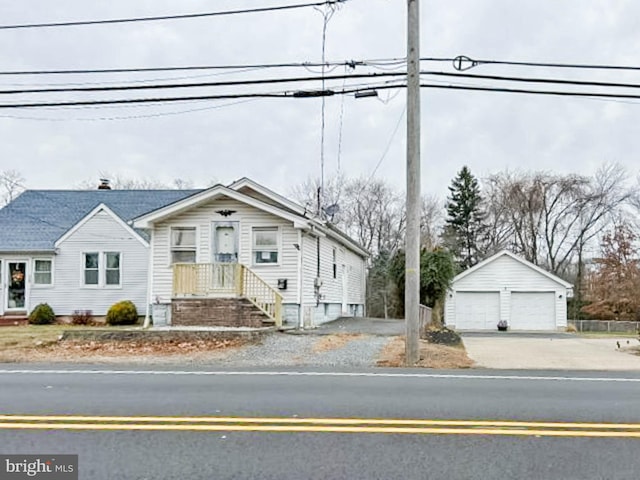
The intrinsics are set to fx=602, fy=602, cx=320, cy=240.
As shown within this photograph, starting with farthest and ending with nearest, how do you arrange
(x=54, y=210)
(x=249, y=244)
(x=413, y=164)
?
(x=54, y=210)
(x=249, y=244)
(x=413, y=164)

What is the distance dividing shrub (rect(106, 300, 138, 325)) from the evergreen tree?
34908mm

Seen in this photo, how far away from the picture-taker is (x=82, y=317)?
22.1 m

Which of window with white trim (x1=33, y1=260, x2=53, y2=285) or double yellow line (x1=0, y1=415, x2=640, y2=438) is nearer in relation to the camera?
double yellow line (x1=0, y1=415, x2=640, y2=438)

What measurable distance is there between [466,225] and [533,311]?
1954 cm

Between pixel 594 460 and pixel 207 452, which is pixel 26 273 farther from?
pixel 594 460

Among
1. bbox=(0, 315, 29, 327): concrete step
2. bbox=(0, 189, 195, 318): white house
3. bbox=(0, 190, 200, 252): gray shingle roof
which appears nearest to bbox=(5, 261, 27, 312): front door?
bbox=(0, 189, 195, 318): white house

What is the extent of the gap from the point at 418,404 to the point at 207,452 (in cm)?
298

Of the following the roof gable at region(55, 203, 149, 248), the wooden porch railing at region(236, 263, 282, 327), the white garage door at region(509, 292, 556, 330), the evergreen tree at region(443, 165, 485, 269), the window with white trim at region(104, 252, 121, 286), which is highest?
the evergreen tree at region(443, 165, 485, 269)

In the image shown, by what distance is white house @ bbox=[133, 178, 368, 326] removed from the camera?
702 inches

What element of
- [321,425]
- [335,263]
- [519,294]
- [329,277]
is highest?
[335,263]

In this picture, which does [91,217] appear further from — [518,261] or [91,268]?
[518,261]

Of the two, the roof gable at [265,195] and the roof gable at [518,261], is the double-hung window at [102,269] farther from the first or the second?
the roof gable at [518,261]

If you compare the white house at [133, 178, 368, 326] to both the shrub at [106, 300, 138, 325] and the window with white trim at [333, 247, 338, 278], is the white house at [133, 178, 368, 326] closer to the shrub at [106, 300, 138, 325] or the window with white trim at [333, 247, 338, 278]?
the shrub at [106, 300, 138, 325]

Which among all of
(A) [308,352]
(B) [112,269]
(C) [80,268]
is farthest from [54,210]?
(A) [308,352]
